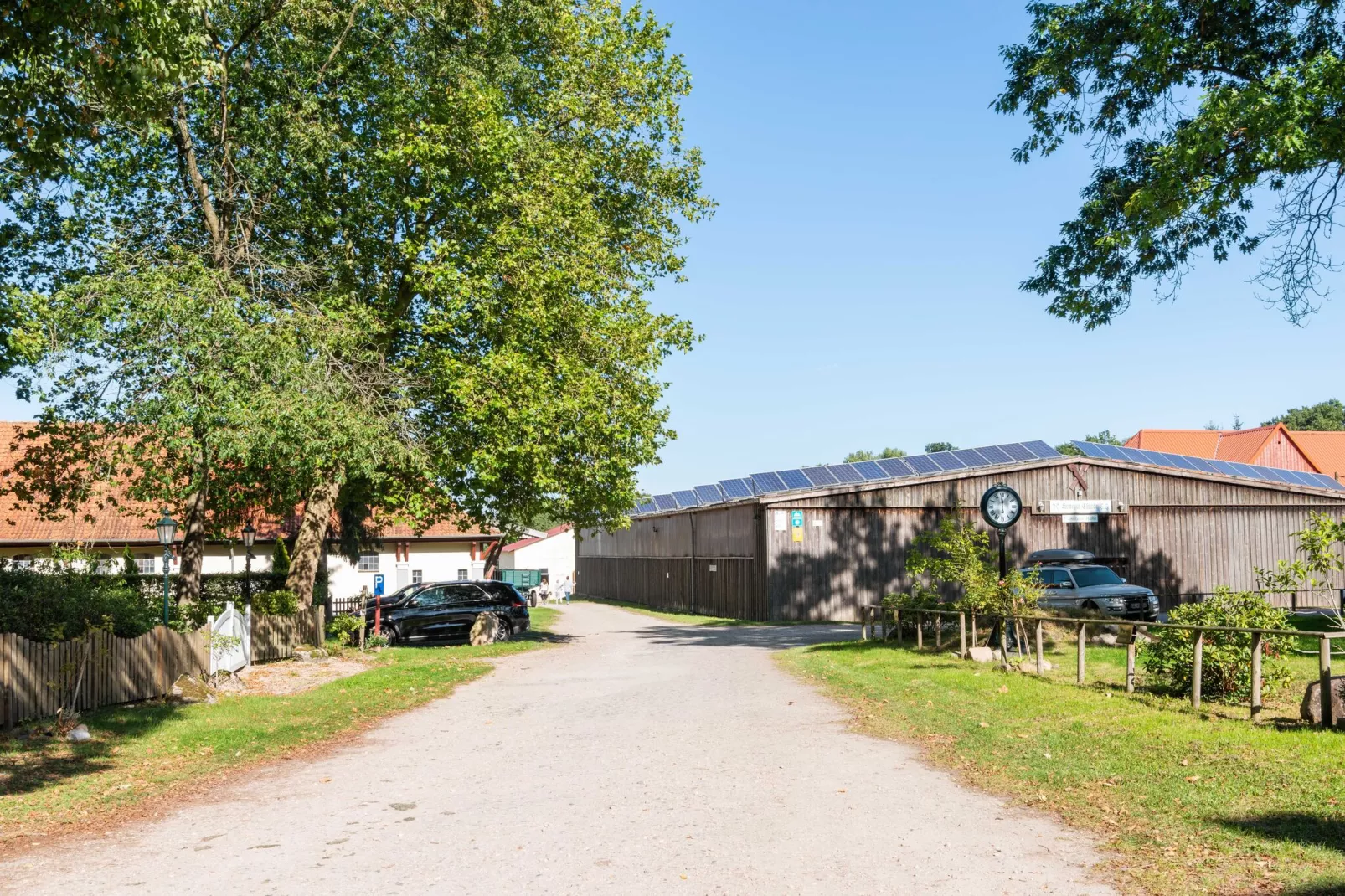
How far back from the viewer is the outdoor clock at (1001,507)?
65.6 feet

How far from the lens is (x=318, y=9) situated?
73.4ft

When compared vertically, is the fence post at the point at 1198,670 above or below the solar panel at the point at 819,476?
below

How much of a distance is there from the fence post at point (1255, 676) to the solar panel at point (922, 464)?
24.2m

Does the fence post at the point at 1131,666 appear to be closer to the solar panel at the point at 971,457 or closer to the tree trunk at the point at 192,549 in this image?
the tree trunk at the point at 192,549

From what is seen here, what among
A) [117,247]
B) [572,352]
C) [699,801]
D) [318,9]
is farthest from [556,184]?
Answer: [699,801]

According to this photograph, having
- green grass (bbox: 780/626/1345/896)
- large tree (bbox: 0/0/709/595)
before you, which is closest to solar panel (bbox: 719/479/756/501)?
large tree (bbox: 0/0/709/595)

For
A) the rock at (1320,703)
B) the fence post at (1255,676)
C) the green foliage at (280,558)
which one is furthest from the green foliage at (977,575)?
the green foliage at (280,558)

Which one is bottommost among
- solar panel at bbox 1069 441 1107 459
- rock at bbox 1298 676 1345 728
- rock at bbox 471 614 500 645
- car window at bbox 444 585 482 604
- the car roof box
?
rock at bbox 471 614 500 645

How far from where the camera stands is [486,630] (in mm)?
27188

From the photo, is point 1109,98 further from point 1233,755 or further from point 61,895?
point 61,895

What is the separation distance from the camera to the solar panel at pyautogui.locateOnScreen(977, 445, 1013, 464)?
121 ft

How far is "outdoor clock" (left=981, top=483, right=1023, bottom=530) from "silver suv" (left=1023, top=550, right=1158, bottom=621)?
2.85 metres

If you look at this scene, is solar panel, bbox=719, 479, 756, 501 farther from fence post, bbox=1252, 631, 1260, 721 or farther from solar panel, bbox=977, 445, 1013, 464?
fence post, bbox=1252, 631, 1260, 721

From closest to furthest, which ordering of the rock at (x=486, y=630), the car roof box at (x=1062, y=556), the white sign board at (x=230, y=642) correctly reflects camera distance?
the white sign board at (x=230, y=642)
the car roof box at (x=1062, y=556)
the rock at (x=486, y=630)
